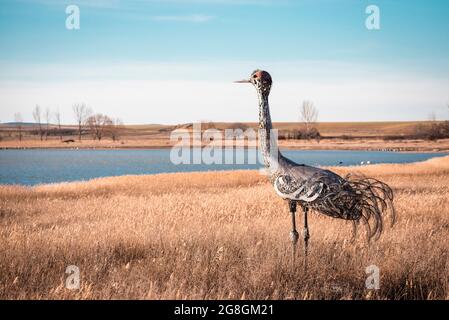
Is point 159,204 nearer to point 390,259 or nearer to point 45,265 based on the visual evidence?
point 45,265

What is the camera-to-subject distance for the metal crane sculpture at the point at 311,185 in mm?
5730

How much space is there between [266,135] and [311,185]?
95 cm

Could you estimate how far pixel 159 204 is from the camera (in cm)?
1280

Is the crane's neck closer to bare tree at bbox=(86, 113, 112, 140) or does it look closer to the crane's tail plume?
the crane's tail plume

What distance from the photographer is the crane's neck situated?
5969 mm
